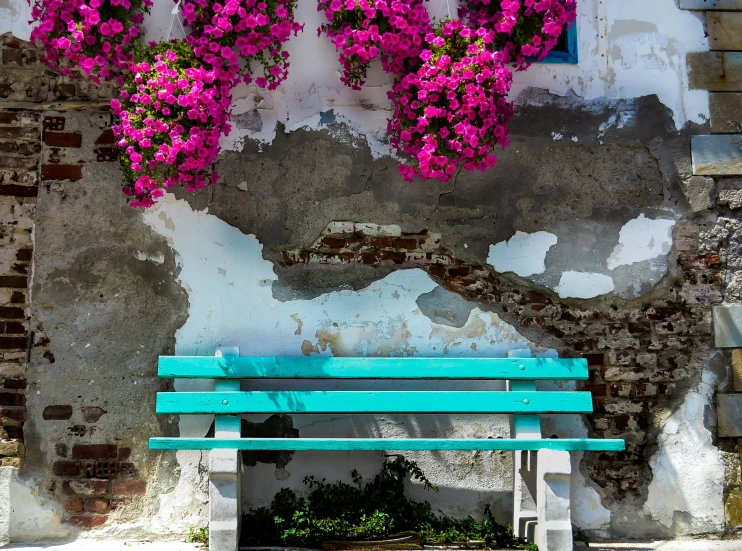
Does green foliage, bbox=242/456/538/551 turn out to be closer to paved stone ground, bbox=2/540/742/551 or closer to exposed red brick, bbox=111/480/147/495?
paved stone ground, bbox=2/540/742/551

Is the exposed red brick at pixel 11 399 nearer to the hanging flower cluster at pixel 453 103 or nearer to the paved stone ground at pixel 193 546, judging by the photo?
the paved stone ground at pixel 193 546

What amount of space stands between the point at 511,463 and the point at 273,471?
3.82 ft

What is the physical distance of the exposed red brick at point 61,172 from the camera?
3.96m

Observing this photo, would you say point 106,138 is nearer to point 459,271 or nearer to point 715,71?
point 459,271

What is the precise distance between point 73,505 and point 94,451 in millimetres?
266

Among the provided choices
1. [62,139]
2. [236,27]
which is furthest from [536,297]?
[62,139]

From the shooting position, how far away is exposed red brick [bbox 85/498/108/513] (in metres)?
3.87

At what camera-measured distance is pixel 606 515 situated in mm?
4027

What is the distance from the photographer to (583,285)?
13.5 feet

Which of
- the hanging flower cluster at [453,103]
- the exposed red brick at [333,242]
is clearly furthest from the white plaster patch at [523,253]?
the exposed red brick at [333,242]

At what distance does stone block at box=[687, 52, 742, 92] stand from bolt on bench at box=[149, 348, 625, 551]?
1.60 m

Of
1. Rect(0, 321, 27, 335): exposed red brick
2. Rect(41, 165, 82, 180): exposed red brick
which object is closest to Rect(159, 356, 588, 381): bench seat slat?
Rect(0, 321, 27, 335): exposed red brick

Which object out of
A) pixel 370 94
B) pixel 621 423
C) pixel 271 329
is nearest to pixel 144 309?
pixel 271 329

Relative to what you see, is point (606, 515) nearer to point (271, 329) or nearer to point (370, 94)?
point (271, 329)
